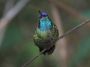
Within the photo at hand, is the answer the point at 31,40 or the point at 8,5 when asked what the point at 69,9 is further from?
the point at 31,40

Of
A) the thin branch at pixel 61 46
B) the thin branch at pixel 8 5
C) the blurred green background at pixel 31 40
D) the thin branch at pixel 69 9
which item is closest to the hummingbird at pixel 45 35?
the thin branch at pixel 61 46

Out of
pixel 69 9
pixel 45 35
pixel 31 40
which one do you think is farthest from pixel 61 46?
pixel 45 35

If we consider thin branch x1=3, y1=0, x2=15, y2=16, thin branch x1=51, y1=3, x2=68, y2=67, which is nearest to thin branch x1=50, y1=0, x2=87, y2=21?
thin branch x1=51, y1=3, x2=68, y2=67

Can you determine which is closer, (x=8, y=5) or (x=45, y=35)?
(x=45, y=35)

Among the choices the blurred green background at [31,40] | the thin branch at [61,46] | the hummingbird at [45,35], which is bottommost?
the blurred green background at [31,40]

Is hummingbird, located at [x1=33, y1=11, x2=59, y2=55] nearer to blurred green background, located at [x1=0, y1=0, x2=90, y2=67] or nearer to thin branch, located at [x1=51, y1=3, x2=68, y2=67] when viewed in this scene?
thin branch, located at [x1=51, y1=3, x2=68, y2=67]

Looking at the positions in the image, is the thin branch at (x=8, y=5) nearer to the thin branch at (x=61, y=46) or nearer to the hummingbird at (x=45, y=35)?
the thin branch at (x=61, y=46)
